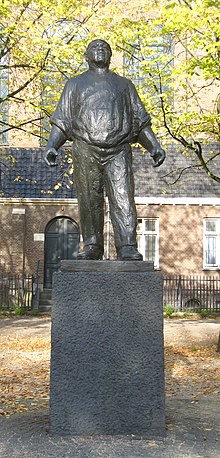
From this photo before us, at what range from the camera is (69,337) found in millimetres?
4672

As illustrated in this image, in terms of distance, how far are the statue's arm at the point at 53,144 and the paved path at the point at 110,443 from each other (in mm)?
2465

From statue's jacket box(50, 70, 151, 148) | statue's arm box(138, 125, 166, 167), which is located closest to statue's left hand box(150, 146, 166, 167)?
statue's arm box(138, 125, 166, 167)

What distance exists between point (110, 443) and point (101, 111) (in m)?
2.92

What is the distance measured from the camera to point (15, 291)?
2155 centimetres

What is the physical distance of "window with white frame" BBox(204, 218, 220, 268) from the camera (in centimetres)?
2284

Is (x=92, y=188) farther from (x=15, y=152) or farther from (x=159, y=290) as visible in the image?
(x=15, y=152)

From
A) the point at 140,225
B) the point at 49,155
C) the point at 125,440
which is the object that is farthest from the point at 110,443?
the point at 140,225

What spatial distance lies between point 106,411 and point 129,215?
69.6 inches

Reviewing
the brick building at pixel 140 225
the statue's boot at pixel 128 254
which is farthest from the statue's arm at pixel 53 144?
the brick building at pixel 140 225

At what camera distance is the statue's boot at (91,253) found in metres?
5.11

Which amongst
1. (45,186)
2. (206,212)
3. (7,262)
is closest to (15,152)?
(45,186)

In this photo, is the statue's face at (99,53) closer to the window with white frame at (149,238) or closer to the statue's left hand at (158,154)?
the statue's left hand at (158,154)

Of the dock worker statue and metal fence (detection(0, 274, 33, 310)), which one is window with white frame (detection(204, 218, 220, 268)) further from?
the dock worker statue

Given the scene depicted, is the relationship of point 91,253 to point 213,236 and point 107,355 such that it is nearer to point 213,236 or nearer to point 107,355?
point 107,355
